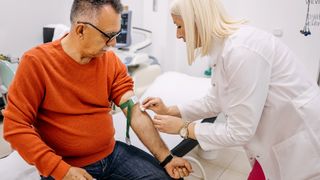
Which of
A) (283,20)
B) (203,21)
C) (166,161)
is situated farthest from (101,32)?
(283,20)

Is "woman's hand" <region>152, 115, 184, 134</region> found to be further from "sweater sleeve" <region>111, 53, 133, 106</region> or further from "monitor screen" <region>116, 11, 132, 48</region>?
"monitor screen" <region>116, 11, 132, 48</region>

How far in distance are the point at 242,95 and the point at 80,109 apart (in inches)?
28.9

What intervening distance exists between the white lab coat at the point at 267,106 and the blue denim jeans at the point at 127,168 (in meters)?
0.30

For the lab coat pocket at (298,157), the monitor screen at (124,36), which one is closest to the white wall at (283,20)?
the monitor screen at (124,36)

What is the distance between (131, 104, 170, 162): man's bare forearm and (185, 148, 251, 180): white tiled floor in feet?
3.18

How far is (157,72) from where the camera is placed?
2.78 metres

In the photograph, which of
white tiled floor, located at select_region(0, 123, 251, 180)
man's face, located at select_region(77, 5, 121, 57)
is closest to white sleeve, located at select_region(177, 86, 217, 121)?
man's face, located at select_region(77, 5, 121, 57)

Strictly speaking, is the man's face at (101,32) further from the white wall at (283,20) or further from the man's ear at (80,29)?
the white wall at (283,20)

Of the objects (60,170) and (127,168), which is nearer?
(60,170)

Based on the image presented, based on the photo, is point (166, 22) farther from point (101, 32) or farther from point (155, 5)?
point (101, 32)

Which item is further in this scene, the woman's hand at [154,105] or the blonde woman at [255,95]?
the woman's hand at [154,105]

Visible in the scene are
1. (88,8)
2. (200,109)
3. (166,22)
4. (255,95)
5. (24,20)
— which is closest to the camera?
(255,95)

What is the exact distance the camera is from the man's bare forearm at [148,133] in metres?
1.46

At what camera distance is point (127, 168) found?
1432 millimetres
